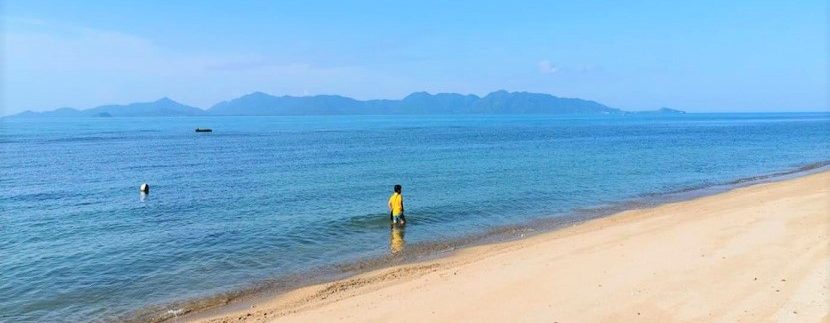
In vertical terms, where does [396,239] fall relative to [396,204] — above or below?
below

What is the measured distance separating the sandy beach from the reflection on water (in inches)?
101

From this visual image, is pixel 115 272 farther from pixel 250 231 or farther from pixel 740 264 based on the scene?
pixel 740 264

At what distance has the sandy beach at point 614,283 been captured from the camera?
10570mm

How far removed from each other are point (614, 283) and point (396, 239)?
10.9 metres

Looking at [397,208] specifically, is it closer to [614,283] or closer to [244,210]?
[244,210]

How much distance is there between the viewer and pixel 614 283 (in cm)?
1226

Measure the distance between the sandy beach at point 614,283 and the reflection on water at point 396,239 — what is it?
2.55m

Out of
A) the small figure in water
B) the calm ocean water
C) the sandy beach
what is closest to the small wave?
the calm ocean water

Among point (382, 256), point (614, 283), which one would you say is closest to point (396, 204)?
point (382, 256)

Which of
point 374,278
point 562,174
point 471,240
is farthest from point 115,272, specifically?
point 562,174

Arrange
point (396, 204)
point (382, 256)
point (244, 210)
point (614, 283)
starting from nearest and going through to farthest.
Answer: point (614, 283)
point (382, 256)
point (396, 204)
point (244, 210)

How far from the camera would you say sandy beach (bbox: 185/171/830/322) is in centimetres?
1057

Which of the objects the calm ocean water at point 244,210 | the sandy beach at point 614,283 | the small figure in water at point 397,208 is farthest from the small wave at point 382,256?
the sandy beach at point 614,283

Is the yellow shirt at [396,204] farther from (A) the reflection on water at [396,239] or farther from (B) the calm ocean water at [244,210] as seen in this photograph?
(B) the calm ocean water at [244,210]
